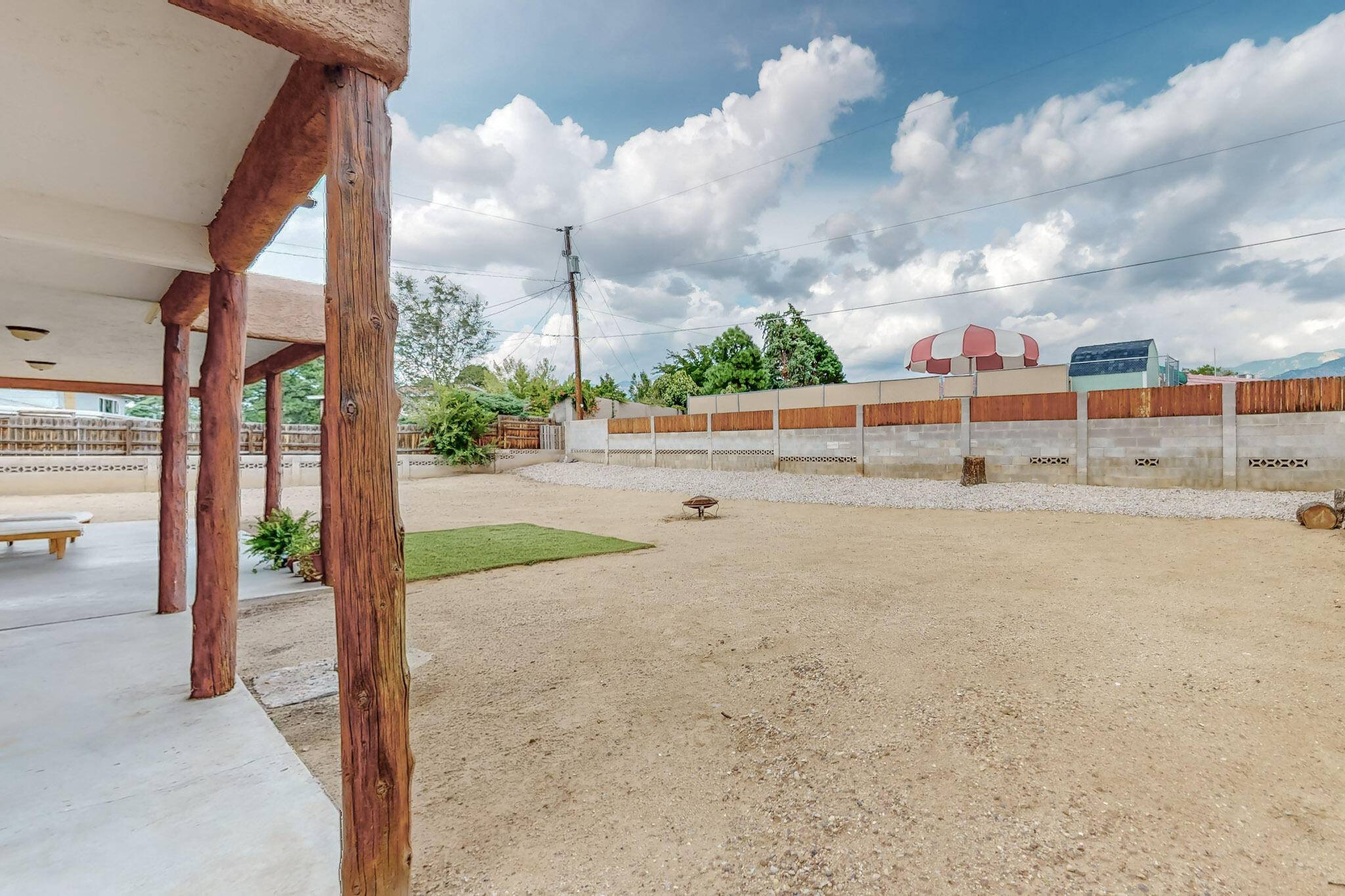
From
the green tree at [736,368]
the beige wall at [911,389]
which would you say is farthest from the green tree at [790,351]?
the beige wall at [911,389]

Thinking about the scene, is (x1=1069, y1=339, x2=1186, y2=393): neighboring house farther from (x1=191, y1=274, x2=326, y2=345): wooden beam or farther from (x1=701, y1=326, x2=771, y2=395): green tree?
(x1=191, y1=274, x2=326, y2=345): wooden beam

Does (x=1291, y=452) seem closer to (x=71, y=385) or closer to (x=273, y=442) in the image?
(x=273, y=442)

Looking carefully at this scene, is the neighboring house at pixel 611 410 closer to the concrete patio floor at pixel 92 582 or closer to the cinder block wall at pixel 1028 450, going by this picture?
the cinder block wall at pixel 1028 450

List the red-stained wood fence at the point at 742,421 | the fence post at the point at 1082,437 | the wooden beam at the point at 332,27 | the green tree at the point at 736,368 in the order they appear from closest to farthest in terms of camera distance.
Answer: the wooden beam at the point at 332,27, the fence post at the point at 1082,437, the red-stained wood fence at the point at 742,421, the green tree at the point at 736,368

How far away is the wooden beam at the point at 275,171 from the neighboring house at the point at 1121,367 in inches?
691

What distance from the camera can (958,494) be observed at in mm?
9625

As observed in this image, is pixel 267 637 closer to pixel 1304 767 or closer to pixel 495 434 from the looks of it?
pixel 1304 767

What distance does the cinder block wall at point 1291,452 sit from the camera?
25.0ft

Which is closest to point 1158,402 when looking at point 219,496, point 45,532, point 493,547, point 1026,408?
point 1026,408

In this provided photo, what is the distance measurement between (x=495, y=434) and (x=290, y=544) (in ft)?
42.8

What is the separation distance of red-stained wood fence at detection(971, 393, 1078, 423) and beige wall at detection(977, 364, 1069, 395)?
430 cm

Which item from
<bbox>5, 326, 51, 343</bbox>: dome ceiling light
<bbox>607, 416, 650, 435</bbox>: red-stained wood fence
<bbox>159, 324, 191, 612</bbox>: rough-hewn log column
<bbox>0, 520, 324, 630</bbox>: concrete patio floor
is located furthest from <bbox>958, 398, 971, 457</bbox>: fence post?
<bbox>5, 326, 51, 343</bbox>: dome ceiling light

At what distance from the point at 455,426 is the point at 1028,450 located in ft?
49.2

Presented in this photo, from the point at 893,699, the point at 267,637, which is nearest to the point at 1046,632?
the point at 893,699
